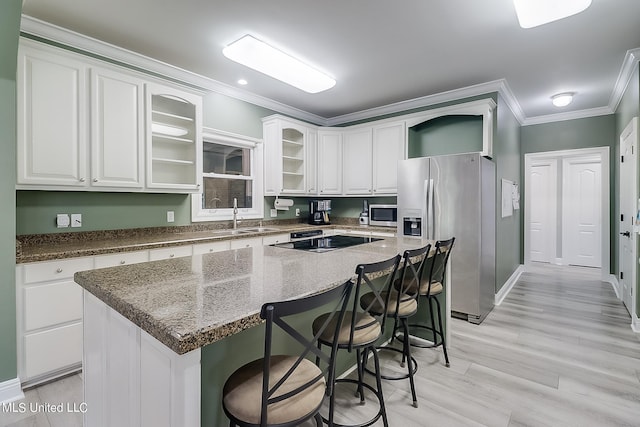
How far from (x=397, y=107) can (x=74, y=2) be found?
3701mm

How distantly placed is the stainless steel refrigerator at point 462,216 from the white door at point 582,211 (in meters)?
3.73

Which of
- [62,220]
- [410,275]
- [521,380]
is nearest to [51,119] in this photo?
[62,220]

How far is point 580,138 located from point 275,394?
6.18 meters

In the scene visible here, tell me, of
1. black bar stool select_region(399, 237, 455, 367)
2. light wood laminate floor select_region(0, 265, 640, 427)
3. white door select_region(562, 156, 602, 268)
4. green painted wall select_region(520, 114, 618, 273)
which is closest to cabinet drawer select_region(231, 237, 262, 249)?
light wood laminate floor select_region(0, 265, 640, 427)

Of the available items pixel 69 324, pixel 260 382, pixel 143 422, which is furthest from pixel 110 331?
pixel 69 324

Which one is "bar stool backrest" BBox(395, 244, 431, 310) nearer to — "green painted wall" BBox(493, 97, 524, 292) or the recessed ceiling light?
"green painted wall" BBox(493, 97, 524, 292)

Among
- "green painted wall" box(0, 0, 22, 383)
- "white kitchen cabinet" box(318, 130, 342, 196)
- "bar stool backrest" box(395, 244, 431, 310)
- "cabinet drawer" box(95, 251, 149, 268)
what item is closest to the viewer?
"bar stool backrest" box(395, 244, 431, 310)

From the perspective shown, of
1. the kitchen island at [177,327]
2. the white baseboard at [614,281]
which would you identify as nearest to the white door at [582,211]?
the white baseboard at [614,281]

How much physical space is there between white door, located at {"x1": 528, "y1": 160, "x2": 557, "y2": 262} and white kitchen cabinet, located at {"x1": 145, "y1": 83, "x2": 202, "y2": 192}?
252 inches

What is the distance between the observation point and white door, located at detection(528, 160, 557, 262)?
6352 millimetres

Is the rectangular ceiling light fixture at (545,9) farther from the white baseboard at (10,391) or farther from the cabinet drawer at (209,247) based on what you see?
the white baseboard at (10,391)

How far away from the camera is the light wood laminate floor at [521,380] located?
182cm

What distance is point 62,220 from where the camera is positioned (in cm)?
263

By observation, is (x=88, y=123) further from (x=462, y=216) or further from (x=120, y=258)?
(x=462, y=216)
